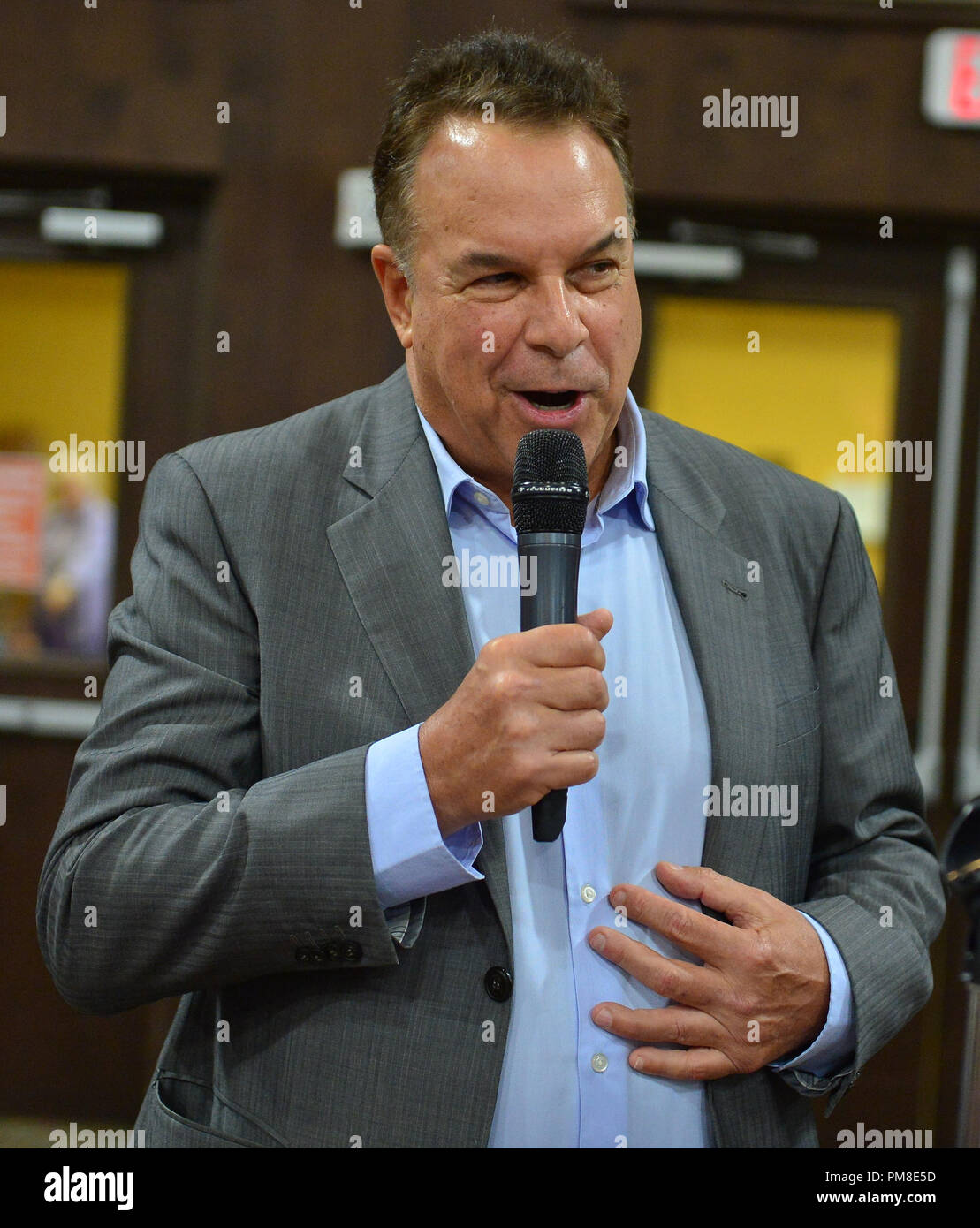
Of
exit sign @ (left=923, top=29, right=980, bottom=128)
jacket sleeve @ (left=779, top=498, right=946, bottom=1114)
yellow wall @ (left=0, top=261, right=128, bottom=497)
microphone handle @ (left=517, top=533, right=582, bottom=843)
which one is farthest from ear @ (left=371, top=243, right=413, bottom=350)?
exit sign @ (left=923, top=29, right=980, bottom=128)

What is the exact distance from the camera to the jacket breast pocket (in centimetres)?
145

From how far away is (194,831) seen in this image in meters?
1.25

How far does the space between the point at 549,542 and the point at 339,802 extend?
34 centimetres

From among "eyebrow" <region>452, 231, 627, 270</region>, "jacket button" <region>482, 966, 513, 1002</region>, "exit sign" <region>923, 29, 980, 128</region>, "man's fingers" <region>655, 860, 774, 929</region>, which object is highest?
"exit sign" <region>923, 29, 980, 128</region>

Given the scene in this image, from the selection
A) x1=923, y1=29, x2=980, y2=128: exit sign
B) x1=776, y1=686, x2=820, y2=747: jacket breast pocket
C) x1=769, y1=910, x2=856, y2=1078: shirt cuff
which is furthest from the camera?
x1=923, y1=29, x2=980, y2=128: exit sign

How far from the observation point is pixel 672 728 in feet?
4.74

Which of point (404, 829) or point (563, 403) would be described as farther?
point (563, 403)

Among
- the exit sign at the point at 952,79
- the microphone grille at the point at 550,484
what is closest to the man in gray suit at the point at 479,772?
the microphone grille at the point at 550,484

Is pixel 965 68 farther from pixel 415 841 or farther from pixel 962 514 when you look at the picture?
pixel 415 841

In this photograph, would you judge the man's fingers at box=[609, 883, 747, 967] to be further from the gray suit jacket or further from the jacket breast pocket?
the jacket breast pocket

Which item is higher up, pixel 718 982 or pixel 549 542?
pixel 549 542

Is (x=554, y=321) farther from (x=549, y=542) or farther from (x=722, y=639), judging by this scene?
(x=722, y=639)

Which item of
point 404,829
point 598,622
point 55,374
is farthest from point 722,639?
point 55,374

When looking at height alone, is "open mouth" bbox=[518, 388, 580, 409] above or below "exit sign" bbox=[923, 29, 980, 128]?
below
